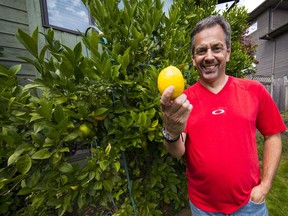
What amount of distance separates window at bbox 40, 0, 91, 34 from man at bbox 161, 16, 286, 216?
9.50 ft

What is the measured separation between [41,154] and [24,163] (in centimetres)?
13

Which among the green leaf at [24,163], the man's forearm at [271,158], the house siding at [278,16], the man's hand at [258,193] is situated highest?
the house siding at [278,16]

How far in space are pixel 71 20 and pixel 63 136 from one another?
3516 millimetres

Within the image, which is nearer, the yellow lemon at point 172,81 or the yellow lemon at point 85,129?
the yellow lemon at point 172,81

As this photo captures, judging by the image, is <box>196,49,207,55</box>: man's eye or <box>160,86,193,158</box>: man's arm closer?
<box>160,86,193,158</box>: man's arm

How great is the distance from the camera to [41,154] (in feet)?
4.59

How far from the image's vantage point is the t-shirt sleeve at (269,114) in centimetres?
161

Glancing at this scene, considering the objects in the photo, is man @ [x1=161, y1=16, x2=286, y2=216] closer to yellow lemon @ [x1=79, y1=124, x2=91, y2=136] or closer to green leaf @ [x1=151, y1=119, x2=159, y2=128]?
green leaf @ [x1=151, y1=119, x2=159, y2=128]

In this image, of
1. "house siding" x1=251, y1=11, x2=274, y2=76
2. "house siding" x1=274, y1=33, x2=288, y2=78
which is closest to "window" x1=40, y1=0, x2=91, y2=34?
"house siding" x1=274, y1=33, x2=288, y2=78

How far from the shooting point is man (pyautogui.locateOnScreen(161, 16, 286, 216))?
151 cm

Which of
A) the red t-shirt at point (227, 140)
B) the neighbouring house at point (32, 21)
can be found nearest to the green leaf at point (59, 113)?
the red t-shirt at point (227, 140)

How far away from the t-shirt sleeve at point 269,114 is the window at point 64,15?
10.7 ft

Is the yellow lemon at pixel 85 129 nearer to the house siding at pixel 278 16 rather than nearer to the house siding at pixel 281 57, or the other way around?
the house siding at pixel 281 57

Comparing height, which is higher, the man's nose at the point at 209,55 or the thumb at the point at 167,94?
the man's nose at the point at 209,55
